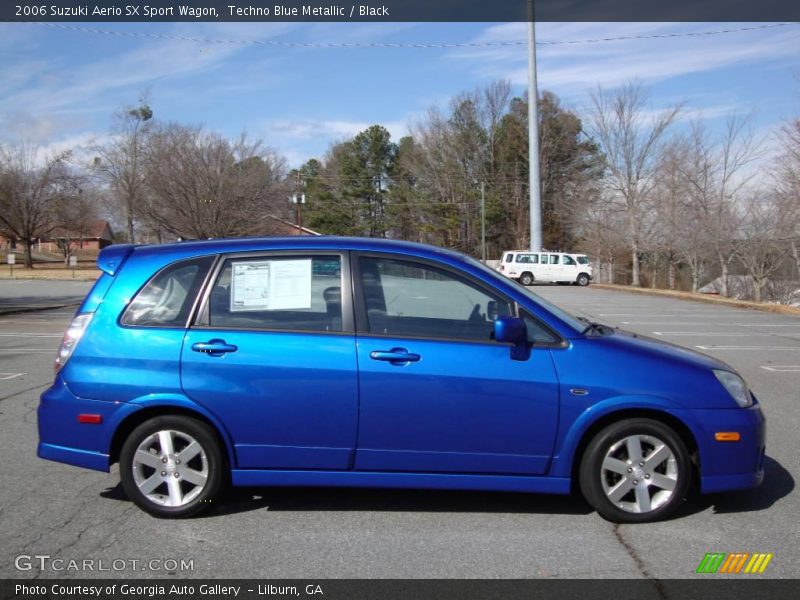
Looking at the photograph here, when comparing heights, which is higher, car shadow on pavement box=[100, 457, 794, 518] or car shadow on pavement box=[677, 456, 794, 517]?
car shadow on pavement box=[100, 457, 794, 518]

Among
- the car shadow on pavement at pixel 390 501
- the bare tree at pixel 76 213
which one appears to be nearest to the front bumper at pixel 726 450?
the car shadow on pavement at pixel 390 501

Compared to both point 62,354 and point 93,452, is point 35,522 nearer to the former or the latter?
point 93,452

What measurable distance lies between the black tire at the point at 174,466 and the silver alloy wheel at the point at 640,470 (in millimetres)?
2351

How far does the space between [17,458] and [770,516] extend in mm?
5483

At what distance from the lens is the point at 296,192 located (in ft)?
165

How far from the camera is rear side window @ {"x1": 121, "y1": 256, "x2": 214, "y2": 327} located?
4.59m

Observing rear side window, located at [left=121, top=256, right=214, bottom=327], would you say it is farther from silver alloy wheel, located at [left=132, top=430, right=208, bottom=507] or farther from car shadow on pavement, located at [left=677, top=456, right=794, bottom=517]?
car shadow on pavement, located at [left=677, top=456, right=794, bottom=517]

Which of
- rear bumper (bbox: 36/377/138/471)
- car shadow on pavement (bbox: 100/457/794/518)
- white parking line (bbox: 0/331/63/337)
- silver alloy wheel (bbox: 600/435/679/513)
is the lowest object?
car shadow on pavement (bbox: 100/457/794/518)

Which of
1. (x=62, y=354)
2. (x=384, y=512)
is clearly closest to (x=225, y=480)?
(x=384, y=512)

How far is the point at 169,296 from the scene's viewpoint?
4648 millimetres

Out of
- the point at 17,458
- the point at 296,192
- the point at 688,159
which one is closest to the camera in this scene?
the point at 17,458

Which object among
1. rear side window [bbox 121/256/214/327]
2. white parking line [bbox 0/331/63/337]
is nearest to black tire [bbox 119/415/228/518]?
rear side window [bbox 121/256/214/327]

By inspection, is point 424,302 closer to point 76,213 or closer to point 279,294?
point 279,294

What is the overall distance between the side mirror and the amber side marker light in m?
2.45
